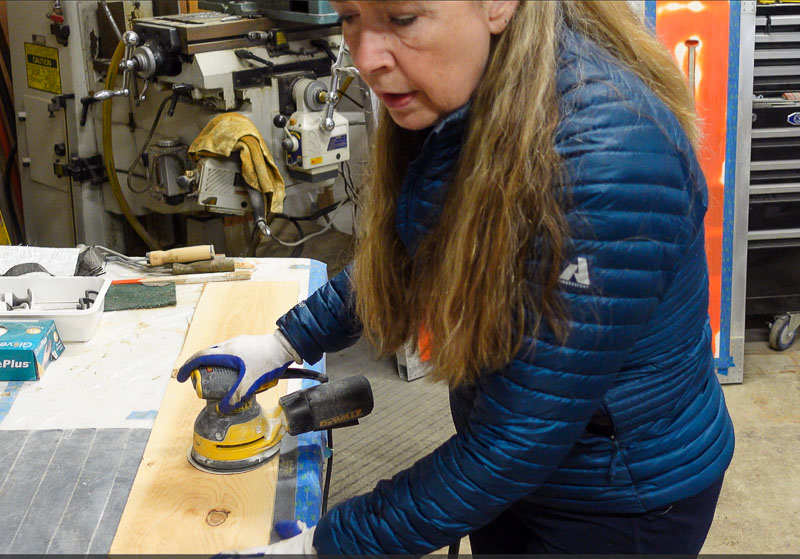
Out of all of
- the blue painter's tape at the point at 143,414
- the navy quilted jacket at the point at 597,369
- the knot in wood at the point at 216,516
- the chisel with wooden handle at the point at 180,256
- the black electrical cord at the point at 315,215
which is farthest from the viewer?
the black electrical cord at the point at 315,215

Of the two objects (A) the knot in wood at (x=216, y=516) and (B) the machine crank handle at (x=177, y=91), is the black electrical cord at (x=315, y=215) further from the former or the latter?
(A) the knot in wood at (x=216, y=516)

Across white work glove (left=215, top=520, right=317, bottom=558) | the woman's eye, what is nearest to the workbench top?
white work glove (left=215, top=520, right=317, bottom=558)

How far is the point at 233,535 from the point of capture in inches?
39.1

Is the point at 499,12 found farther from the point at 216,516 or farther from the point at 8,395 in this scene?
the point at 8,395

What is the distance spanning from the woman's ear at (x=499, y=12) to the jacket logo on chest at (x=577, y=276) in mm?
230

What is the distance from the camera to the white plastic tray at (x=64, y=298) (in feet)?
4.63

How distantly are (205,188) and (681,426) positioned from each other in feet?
6.04

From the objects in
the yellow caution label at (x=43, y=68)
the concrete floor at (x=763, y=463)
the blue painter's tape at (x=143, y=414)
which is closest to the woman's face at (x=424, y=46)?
the blue painter's tape at (x=143, y=414)

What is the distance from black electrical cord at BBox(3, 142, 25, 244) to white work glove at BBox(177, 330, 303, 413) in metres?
2.39

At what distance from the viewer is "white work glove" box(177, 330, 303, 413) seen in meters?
1.12

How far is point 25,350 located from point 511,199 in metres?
0.85

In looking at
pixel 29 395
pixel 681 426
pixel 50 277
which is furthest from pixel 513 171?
pixel 50 277

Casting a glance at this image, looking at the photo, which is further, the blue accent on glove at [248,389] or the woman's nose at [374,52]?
the blue accent on glove at [248,389]

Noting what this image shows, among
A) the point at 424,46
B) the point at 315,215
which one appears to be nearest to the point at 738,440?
the point at 315,215
